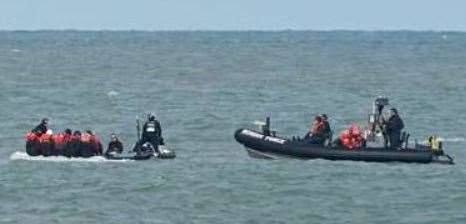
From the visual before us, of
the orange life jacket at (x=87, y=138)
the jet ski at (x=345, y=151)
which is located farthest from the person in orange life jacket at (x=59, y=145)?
the jet ski at (x=345, y=151)

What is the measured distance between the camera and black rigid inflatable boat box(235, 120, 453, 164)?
40938 mm

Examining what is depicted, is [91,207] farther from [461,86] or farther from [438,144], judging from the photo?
[461,86]

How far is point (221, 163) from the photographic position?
42844mm

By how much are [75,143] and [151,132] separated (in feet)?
6.74

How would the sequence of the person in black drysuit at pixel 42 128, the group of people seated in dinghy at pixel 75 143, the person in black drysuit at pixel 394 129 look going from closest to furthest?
1. the person in black drysuit at pixel 394 129
2. the group of people seated in dinghy at pixel 75 143
3. the person in black drysuit at pixel 42 128

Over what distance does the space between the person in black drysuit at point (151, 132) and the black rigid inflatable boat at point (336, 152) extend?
2592 mm

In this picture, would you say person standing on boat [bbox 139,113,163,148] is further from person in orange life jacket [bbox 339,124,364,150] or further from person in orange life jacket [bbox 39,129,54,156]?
person in orange life jacket [bbox 339,124,364,150]

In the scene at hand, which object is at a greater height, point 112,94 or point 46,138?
point 112,94

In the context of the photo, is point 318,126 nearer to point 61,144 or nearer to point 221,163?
point 221,163

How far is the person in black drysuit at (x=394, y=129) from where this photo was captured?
1620 inches

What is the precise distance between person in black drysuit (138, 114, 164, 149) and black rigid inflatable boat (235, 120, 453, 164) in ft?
8.50

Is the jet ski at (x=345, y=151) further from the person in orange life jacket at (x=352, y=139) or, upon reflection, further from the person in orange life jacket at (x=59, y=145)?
the person in orange life jacket at (x=59, y=145)

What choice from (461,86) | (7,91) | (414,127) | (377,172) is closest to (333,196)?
(377,172)

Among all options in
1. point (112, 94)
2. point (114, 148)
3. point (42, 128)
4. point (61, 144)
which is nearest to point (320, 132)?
point (114, 148)
